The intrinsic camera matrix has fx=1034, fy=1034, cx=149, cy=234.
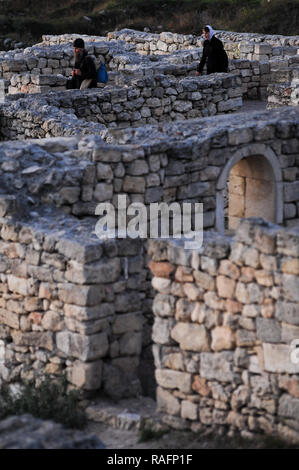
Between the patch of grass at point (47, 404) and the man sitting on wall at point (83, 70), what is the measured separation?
812cm

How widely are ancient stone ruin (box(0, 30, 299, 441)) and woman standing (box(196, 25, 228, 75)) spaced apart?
446 centimetres

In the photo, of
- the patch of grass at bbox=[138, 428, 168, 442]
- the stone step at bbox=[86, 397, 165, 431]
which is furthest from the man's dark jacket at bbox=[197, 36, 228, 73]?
the patch of grass at bbox=[138, 428, 168, 442]

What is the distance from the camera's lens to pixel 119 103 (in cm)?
1548

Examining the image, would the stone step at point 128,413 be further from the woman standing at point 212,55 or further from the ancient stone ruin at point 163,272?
the woman standing at point 212,55

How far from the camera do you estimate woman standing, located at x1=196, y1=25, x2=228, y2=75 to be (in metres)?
17.9

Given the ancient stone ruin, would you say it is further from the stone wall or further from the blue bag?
the stone wall

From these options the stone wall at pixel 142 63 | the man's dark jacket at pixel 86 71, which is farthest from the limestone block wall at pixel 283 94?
the man's dark jacket at pixel 86 71

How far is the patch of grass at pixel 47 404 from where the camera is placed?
8.54 metres

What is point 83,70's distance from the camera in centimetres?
1630

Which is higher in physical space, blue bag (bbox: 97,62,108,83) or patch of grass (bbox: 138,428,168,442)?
blue bag (bbox: 97,62,108,83)

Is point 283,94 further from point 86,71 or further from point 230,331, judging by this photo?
point 230,331
